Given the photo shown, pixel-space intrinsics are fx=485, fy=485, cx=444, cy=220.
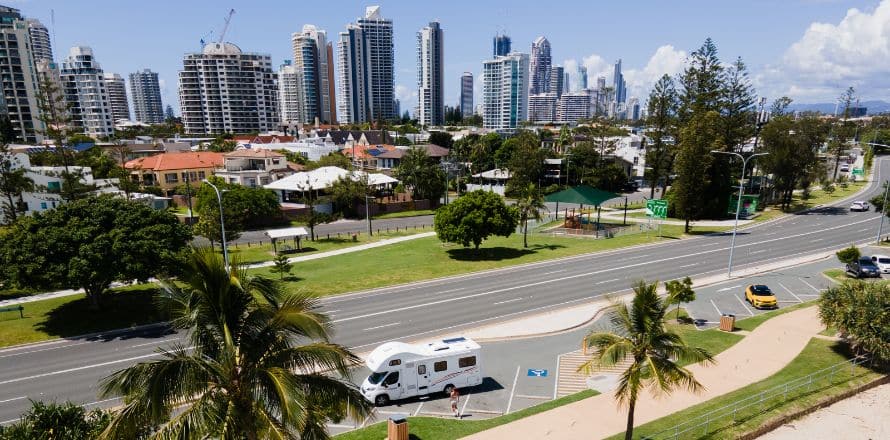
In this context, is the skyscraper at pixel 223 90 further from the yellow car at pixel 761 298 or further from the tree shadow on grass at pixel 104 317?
the yellow car at pixel 761 298

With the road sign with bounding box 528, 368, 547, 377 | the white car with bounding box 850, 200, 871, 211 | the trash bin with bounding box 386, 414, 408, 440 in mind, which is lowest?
the white car with bounding box 850, 200, 871, 211

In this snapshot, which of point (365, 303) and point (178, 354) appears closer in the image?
point (178, 354)

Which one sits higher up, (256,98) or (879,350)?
(256,98)

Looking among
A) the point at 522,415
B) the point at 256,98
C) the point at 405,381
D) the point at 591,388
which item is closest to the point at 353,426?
the point at 405,381

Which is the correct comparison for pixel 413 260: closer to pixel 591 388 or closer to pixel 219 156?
pixel 591 388

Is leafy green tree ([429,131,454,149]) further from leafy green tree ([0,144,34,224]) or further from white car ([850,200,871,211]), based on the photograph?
leafy green tree ([0,144,34,224])

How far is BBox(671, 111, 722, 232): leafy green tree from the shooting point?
57906mm

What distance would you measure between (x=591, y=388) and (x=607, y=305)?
1294 centimetres

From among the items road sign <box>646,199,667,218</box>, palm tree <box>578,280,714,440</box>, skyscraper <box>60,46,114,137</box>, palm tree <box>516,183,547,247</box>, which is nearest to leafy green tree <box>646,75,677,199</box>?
road sign <box>646,199,667,218</box>

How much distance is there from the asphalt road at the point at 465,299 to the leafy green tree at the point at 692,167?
4.12 meters

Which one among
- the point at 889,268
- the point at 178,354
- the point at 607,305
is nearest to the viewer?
the point at 178,354

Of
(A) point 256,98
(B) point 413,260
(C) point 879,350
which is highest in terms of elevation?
(A) point 256,98

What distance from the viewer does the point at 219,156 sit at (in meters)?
94.2

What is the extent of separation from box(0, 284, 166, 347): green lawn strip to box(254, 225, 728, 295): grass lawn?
10.2 m
